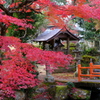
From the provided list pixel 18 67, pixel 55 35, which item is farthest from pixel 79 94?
pixel 55 35

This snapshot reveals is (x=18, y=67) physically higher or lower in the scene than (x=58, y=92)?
higher

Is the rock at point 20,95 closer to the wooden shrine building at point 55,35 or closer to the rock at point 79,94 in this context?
the rock at point 79,94

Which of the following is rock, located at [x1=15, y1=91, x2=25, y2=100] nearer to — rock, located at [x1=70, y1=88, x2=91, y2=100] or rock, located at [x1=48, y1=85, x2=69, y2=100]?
rock, located at [x1=48, y1=85, x2=69, y2=100]

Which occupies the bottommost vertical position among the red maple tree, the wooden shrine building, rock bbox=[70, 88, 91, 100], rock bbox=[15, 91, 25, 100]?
rock bbox=[70, 88, 91, 100]

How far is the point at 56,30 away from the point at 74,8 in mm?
6472

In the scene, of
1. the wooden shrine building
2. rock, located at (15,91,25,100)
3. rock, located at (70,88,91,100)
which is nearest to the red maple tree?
rock, located at (15,91,25,100)

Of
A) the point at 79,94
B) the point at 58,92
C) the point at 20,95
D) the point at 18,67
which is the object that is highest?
the point at 18,67

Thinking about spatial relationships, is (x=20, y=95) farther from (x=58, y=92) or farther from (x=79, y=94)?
(x=79, y=94)

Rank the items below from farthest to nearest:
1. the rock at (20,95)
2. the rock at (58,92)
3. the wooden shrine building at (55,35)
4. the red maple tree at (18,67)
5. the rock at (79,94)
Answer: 1. the wooden shrine building at (55,35)
2. the rock at (79,94)
3. the rock at (58,92)
4. the rock at (20,95)
5. the red maple tree at (18,67)

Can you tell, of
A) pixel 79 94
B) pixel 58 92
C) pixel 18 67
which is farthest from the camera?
pixel 79 94

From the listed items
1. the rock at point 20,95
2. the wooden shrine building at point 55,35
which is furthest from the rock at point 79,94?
the wooden shrine building at point 55,35

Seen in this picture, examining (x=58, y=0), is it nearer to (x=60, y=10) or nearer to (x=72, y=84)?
(x=60, y=10)

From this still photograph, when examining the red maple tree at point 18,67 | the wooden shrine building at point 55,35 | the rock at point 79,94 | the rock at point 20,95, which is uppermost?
the wooden shrine building at point 55,35

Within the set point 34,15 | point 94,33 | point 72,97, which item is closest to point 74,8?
point 72,97
